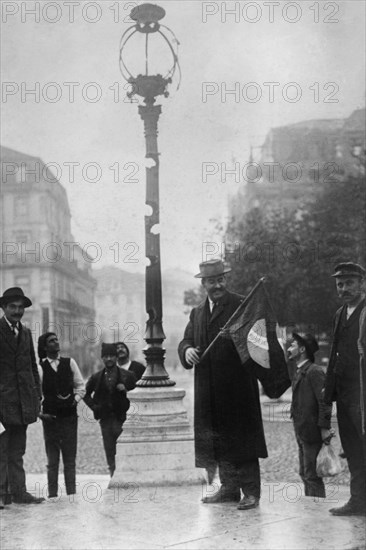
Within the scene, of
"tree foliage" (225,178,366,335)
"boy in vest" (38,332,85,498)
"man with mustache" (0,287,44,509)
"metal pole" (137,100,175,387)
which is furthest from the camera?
"tree foliage" (225,178,366,335)

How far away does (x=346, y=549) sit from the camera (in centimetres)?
551

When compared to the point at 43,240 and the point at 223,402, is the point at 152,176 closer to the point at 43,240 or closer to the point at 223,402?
the point at 223,402

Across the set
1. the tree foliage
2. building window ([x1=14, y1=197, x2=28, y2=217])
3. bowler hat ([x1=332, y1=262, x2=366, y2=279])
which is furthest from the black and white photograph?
building window ([x1=14, y1=197, x2=28, y2=217])

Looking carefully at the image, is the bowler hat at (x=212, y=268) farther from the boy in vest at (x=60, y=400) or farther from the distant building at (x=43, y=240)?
the distant building at (x=43, y=240)

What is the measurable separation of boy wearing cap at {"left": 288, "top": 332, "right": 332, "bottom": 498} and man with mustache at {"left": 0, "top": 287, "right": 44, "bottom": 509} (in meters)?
2.42

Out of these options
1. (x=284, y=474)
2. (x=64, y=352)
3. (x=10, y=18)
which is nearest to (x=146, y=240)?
(x=10, y=18)

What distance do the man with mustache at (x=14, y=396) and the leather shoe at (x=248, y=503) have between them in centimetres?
193

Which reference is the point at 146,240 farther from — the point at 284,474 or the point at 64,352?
the point at 64,352

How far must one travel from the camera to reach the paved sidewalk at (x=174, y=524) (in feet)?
19.2

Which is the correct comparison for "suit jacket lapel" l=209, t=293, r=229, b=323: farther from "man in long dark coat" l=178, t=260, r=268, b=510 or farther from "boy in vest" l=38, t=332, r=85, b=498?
"boy in vest" l=38, t=332, r=85, b=498

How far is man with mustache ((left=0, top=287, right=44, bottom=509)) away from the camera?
7.54 meters

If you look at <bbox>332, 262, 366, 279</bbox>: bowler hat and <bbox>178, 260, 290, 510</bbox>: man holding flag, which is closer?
<bbox>332, 262, 366, 279</bbox>: bowler hat

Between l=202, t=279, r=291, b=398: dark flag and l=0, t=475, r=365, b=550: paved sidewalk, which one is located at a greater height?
l=202, t=279, r=291, b=398: dark flag

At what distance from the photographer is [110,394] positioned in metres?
9.84
